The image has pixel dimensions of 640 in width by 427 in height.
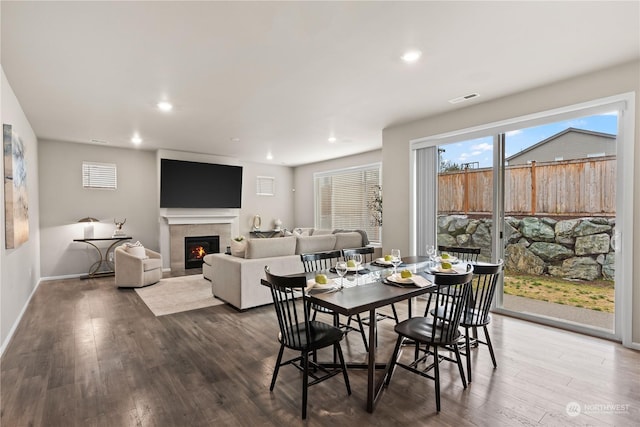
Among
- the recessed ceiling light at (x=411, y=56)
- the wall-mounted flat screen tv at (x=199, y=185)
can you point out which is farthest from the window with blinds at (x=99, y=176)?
the recessed ceiling light at (x=411, y=56)

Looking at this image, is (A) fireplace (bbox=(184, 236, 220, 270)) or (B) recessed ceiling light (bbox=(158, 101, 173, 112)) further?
(A) fireplace (bbox=(184, 236, 220, 270))

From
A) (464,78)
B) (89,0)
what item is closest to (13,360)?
(89,0)

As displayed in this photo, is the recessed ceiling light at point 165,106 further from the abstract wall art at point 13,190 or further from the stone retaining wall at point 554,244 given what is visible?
the stone retaining wall at point 554,244

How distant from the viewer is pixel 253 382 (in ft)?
8.29

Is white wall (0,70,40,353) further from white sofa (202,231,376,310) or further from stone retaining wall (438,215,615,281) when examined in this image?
stone retaining wall (438,215,615,281)

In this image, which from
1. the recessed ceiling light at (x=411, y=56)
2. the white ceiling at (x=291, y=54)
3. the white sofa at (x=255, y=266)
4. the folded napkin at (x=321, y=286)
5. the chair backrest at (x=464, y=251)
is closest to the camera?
the white ceiling at (x=291, y=54)

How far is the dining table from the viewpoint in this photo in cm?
204

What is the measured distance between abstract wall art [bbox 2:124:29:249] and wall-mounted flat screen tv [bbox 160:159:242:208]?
318cm

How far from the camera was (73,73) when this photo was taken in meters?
3.27

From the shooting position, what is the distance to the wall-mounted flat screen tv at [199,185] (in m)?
7.15

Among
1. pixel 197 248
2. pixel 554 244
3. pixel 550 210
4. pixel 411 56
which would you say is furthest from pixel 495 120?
pixel 197 248

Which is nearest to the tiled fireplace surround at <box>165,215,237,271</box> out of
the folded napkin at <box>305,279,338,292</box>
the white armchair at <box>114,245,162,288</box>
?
the white armchair at <box>114,245,162,288</box>

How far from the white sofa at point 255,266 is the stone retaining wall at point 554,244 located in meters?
2.26

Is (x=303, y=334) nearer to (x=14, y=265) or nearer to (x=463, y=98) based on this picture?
(x=463, y=98)
